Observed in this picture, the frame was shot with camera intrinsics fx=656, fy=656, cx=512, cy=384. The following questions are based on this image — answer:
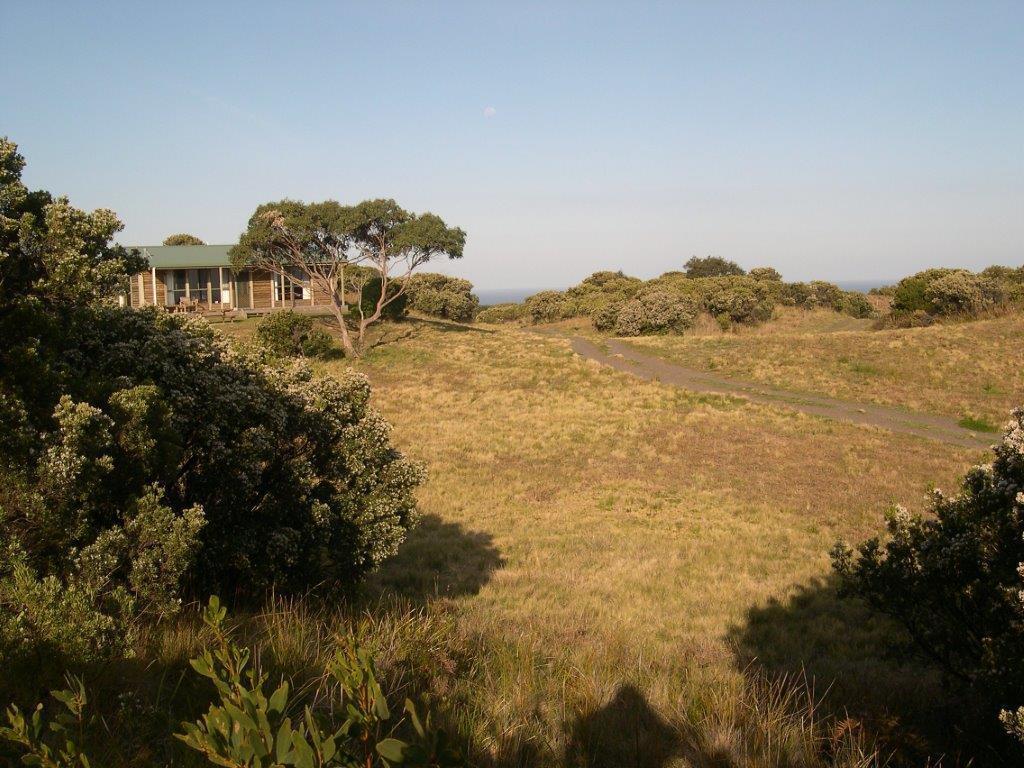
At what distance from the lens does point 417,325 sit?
43375 mm

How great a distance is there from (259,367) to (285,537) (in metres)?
2.17

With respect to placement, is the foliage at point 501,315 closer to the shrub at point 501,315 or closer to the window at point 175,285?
the shrub at point 501,315

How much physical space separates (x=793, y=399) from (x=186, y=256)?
111ft

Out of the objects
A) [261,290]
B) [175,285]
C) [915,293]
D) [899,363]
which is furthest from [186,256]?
[915,293]

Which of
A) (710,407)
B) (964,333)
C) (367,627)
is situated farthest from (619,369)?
(367,627)

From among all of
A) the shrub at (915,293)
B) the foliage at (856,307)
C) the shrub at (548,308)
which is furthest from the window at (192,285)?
the foliage at (856,307)

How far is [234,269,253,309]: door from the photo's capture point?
4056 centimetres

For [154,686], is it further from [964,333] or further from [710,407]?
[964,333]

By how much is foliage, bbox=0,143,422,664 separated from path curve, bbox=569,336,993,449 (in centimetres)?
1901

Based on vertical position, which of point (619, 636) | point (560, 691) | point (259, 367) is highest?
point (259, 367)

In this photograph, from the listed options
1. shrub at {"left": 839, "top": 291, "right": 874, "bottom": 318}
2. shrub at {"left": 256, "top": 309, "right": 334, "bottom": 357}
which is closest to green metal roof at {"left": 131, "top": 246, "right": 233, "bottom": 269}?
shrub at {"left": 256, "top": 309, "right": 334, "bottom": 357}

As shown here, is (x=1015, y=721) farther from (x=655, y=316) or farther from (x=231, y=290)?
(x=231, y=290)

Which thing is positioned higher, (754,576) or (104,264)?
(104,264)

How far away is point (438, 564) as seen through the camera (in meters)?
11.4
